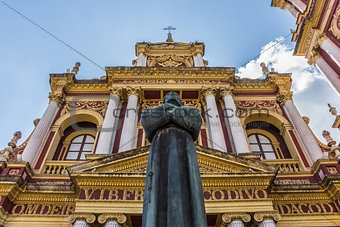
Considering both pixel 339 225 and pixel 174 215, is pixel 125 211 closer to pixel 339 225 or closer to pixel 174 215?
pixel 174 215

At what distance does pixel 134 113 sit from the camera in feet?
42.5

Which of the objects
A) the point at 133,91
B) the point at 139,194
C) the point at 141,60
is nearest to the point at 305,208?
the point at 139,194

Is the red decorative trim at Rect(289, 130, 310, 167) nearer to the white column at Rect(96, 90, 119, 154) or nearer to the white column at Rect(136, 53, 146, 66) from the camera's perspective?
the white column at Rect(96, 90, 119, 154)

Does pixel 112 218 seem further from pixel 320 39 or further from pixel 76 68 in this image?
pixel 320 39

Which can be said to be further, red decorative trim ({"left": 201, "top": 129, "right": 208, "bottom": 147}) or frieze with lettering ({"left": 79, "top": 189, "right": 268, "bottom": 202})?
red decorative trim ({"left": 201, "top": 129, "right": 208, "bottom": 147})

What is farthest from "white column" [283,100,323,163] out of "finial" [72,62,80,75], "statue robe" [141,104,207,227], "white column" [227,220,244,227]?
"finial" [72,62,80,75]

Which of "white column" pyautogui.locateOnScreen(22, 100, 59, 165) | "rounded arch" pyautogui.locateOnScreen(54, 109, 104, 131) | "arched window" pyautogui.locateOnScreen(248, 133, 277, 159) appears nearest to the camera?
"white column" pyautogui.locateOnScreen(22, 100, 59, 165)

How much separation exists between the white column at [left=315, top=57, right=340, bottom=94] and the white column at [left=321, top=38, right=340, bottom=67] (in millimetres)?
1021

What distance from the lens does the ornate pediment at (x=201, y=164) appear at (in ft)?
29.6

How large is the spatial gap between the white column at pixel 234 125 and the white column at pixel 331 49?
5361 millimetres

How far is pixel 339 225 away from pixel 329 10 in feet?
35.6

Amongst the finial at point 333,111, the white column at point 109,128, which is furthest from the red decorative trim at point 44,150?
the finial at point 333,111

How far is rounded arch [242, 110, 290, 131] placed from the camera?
539 inches

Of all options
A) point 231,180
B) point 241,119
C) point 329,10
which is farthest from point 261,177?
point 329,10
